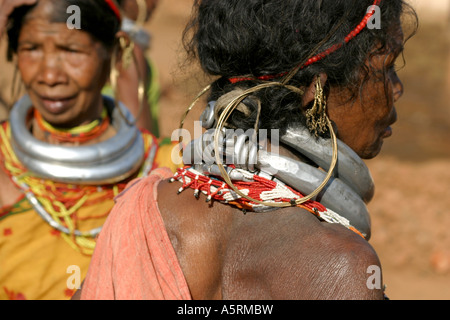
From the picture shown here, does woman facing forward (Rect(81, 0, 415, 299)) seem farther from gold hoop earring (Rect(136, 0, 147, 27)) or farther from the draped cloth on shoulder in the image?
gold hoop earring (Rect(136, 0, 147, 27))

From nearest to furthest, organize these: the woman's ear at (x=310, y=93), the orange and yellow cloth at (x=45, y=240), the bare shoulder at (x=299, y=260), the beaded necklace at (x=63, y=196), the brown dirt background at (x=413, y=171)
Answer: the bare shoulder at (x=299, y=260) < the woman's ear at (x=310, y=93) < the orange and yellow cloth at (x=45, y=240) < the beaded necklace at (x=63, y=196) < the brown dirt background at (x=413, y=171)

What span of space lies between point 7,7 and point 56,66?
1.21 ft

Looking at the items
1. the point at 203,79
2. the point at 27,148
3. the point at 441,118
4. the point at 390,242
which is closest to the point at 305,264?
the point at 203,79

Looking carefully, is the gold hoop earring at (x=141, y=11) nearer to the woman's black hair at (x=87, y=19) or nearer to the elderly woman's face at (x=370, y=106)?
the woman's black hair at (x=87, y=19)

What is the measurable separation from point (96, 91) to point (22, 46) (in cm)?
42

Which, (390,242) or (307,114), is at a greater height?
(307,114)

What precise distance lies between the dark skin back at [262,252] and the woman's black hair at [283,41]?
27cm

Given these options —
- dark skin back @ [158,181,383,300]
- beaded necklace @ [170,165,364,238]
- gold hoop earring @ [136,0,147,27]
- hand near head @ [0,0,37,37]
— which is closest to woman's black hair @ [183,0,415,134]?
beaded necklace @ [170,165,364,238]

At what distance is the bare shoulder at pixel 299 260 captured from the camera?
1.41 m

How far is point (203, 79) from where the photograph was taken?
208 cm

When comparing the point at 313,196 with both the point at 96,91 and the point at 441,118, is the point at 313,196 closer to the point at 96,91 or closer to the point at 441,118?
the point at 96,91

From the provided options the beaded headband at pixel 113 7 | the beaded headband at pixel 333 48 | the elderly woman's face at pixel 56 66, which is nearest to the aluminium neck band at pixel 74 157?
the elderly woman's face at pixel 56 66

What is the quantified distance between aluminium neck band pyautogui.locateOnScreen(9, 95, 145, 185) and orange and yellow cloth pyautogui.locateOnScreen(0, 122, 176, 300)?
79 mm
